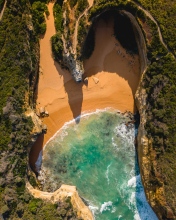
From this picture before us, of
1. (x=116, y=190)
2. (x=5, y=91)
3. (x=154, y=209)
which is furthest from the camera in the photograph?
(x=116, y=190)

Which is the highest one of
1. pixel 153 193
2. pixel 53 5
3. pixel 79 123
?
pixel 53 5

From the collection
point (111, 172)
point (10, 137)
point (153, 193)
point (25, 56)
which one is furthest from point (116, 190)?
point (25, 56)

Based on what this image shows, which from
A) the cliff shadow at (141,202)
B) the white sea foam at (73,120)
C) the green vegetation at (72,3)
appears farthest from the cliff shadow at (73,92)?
the cliff shadow at (141,202)

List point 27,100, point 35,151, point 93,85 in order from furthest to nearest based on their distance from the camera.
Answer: point 35,151, point 93,85, point 27,100

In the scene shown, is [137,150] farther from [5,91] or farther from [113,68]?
[5,91]

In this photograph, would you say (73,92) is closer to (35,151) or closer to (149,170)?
(35,151)

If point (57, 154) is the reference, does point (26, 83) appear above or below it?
above

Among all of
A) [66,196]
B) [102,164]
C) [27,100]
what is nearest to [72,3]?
[27,100]
